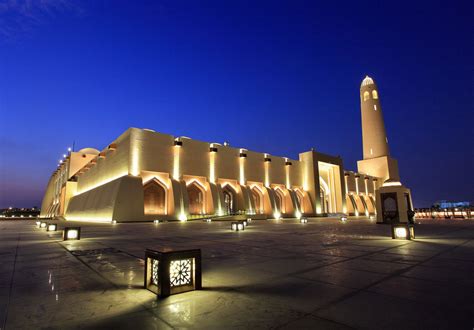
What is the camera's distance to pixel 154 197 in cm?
3077

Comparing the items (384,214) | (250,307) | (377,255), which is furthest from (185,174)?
(250,307)

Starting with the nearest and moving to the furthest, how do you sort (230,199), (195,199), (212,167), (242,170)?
(212,167), (195,199), (242,170), (230,199)

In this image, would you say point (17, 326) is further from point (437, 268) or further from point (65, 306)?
point (437, 268)

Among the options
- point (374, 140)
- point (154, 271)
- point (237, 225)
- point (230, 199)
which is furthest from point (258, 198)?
point (154, 271)

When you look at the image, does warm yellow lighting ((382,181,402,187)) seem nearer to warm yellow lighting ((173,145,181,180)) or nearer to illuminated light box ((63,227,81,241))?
illuminated light box ((63,227,81,241))

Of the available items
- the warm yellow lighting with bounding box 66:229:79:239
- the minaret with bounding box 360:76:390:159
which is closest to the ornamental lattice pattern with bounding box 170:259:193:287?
the warm yellow lighting with bounding box 66:229:79:239

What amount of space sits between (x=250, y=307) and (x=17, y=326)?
198 cm

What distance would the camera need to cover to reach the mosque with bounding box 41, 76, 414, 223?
25.9 m

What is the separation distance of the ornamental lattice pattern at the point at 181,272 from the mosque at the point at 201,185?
18476 millimetres

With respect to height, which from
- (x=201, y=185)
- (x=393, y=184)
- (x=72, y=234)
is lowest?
(x=72, y=234)

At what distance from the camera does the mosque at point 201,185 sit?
84.8 feet

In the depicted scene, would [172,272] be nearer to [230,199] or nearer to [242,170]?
[242,170]

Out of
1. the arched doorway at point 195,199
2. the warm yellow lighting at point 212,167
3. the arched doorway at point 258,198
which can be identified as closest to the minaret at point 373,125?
the arched doorway at point 258,198

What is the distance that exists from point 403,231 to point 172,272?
843 centimetres
